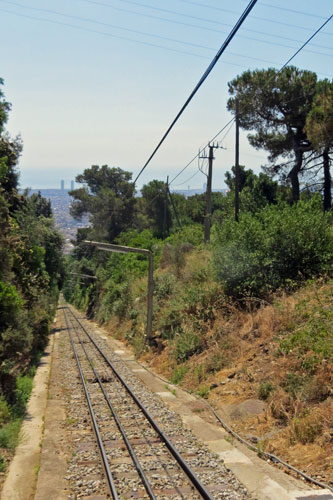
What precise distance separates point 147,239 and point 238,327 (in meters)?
30.3

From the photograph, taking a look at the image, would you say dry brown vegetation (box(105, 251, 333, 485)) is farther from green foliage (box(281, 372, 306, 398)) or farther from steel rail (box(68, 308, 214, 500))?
steel rail (box(68, 308, 214, 500))

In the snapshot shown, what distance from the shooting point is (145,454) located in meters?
9.62

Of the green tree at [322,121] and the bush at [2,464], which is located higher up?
the green tree at [322,121]

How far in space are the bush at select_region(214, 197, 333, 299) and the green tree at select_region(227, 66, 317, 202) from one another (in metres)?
13.6

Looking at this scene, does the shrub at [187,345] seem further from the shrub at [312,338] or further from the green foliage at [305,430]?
the green foliage at [305,430]

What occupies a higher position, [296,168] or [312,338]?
[296,168]

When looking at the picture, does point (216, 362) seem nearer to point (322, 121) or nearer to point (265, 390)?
point (265, 390)

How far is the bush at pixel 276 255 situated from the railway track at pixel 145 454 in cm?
564

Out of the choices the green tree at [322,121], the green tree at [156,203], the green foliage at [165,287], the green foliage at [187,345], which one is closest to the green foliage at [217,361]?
the green foliage at [187,345]

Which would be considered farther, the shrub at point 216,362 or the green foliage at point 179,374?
the green foliage at point 179,374

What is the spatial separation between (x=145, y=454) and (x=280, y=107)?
26267 millimetres

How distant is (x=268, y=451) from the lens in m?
9.41

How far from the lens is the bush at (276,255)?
1711 cm

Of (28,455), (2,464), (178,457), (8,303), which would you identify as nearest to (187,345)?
(8,303)
